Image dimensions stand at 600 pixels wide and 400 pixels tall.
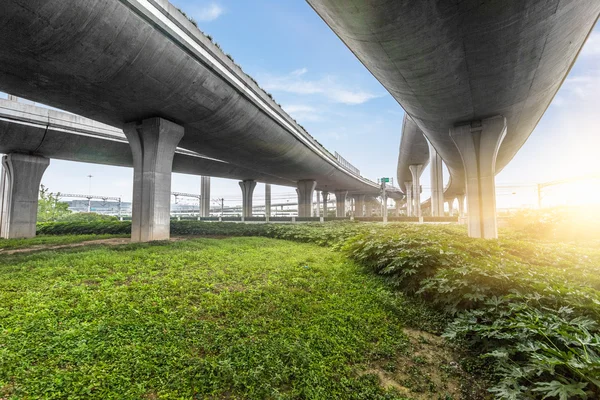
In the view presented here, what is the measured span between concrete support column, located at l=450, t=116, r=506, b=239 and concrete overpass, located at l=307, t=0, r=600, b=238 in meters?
0.25

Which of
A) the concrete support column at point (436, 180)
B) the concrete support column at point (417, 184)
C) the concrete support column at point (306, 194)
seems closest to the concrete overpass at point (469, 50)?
the concrete support column at point (436, 180)

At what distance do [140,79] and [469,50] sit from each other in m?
13.0

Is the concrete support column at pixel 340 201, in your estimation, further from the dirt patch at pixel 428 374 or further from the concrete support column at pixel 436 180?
the dirt patch at pixel 428 374

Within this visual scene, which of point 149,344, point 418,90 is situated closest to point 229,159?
point 418,90

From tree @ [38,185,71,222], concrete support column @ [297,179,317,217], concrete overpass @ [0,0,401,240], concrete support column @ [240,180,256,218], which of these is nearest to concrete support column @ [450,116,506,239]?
concrete overpass @ [0,0,401,240]

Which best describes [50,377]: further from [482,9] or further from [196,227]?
[196,227]

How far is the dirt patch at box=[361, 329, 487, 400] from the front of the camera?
3.40 meters

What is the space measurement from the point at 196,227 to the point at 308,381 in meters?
20.5

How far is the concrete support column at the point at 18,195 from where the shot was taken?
20.9 metres

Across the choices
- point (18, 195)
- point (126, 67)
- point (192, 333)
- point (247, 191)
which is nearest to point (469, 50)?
point (192, 333)

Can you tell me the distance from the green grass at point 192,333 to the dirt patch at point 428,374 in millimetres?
110

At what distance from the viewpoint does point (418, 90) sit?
11836 mm

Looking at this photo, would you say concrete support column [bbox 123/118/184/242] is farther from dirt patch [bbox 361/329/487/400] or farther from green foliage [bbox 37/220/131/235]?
dirt patch [bbox 361/329/487/400]

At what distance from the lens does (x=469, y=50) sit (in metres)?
9.13
